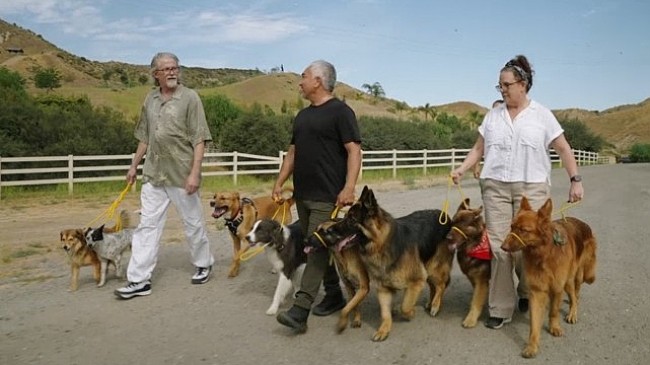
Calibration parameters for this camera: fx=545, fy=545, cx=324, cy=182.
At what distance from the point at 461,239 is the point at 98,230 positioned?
4.27m

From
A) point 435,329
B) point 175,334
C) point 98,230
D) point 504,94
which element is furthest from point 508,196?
point 98,230

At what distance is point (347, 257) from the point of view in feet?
16.3

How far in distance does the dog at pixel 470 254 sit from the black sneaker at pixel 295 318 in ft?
4.97

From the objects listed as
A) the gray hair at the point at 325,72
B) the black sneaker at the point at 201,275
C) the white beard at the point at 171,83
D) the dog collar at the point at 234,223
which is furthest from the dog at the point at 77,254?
the gray hair at the point at 325,72

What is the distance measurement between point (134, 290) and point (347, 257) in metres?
2.59

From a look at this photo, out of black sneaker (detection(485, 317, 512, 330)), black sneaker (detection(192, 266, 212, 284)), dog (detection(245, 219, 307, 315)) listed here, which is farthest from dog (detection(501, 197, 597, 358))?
black sneaker (detection(192, 266, 212, 284))

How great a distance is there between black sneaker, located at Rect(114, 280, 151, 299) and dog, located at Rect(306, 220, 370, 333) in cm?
227

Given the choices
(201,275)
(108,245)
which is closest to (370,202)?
(201,275)

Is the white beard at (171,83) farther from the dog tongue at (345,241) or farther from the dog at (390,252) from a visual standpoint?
the dog tongue at (345,241)

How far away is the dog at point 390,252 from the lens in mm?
4676

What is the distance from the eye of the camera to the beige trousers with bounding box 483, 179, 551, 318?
4957 millimetres

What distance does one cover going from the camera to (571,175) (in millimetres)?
4891

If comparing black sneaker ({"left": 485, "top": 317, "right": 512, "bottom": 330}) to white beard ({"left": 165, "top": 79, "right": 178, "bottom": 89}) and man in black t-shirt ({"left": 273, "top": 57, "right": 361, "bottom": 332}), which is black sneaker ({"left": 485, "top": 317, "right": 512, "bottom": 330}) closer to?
man in black t-shirt ({"left": 273, "top": 57, "right": 361, "bottom": 332})

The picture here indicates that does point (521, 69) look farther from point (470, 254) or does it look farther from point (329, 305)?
point (329, 305)
